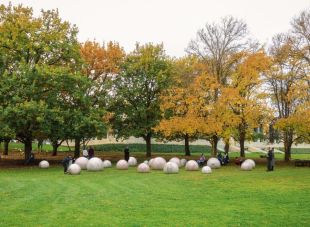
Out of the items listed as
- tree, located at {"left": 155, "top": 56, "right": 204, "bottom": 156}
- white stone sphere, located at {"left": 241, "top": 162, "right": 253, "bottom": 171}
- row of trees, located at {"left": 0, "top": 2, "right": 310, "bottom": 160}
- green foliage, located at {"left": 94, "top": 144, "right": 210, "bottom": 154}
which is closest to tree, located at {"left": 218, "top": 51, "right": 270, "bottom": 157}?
row of trees, located at {"left": 0, "top": 2, "right": 310, "bottom": 160}

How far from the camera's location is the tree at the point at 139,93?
5512 centimetres

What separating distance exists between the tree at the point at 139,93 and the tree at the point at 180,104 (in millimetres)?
2003

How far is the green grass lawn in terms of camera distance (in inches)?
616

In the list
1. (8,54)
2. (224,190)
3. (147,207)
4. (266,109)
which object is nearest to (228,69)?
(266,109)

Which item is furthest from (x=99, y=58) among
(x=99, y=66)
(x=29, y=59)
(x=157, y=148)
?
(x=157, y=148)

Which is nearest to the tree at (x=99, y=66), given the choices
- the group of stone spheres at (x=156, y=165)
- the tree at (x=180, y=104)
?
the tree at (x=180, y=104)

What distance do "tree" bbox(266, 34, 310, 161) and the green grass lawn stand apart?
46.5ft

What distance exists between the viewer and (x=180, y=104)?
162ft

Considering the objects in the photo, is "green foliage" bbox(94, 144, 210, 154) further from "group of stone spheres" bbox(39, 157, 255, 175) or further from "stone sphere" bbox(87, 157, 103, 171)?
"stone sphere" bbox(87, 157, 103, 171)

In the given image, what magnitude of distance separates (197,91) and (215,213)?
100 ft

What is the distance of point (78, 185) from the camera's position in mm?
26031

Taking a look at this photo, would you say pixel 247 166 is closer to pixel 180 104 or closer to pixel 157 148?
pixel 180 104

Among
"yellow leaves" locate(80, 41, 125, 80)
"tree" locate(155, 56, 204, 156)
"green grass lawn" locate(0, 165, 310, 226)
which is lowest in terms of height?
"green grass lawn" locate(0, 165, 310, 226)

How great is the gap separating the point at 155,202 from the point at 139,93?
36.9 metres
